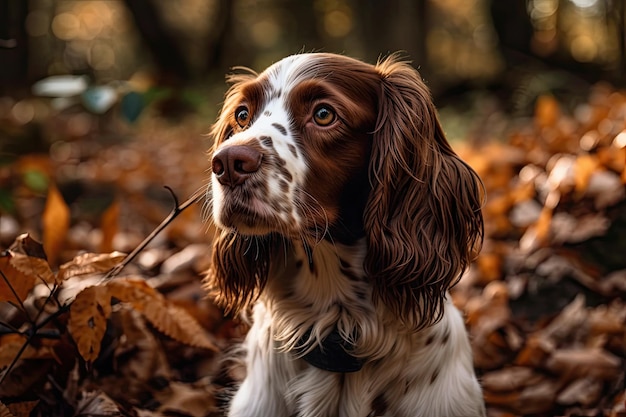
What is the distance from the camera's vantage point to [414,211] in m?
2.63

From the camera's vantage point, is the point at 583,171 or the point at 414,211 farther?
the point at 583,171

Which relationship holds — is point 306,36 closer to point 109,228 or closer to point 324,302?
point 109,228

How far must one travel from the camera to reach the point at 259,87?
2.69 meters

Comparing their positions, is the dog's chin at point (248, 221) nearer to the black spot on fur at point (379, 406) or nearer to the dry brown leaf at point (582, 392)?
the black spot on fur at point (379, 406)

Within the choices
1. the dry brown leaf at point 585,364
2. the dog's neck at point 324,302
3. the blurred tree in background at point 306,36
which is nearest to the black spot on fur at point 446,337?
the dog's neck at point 324,302

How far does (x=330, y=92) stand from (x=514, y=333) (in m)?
1.93

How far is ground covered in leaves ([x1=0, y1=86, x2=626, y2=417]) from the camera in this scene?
9.26 feet

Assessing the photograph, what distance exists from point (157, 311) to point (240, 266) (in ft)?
1.31

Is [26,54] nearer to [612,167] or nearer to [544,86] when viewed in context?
[544,86]

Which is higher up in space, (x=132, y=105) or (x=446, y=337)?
(x=132, y=105)

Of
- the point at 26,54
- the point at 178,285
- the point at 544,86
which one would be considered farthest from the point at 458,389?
the point at 26,54

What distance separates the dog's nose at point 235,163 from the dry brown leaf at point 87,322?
0.75m

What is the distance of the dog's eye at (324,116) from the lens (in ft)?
8.34

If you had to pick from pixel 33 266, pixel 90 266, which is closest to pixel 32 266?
pixel 33 266
